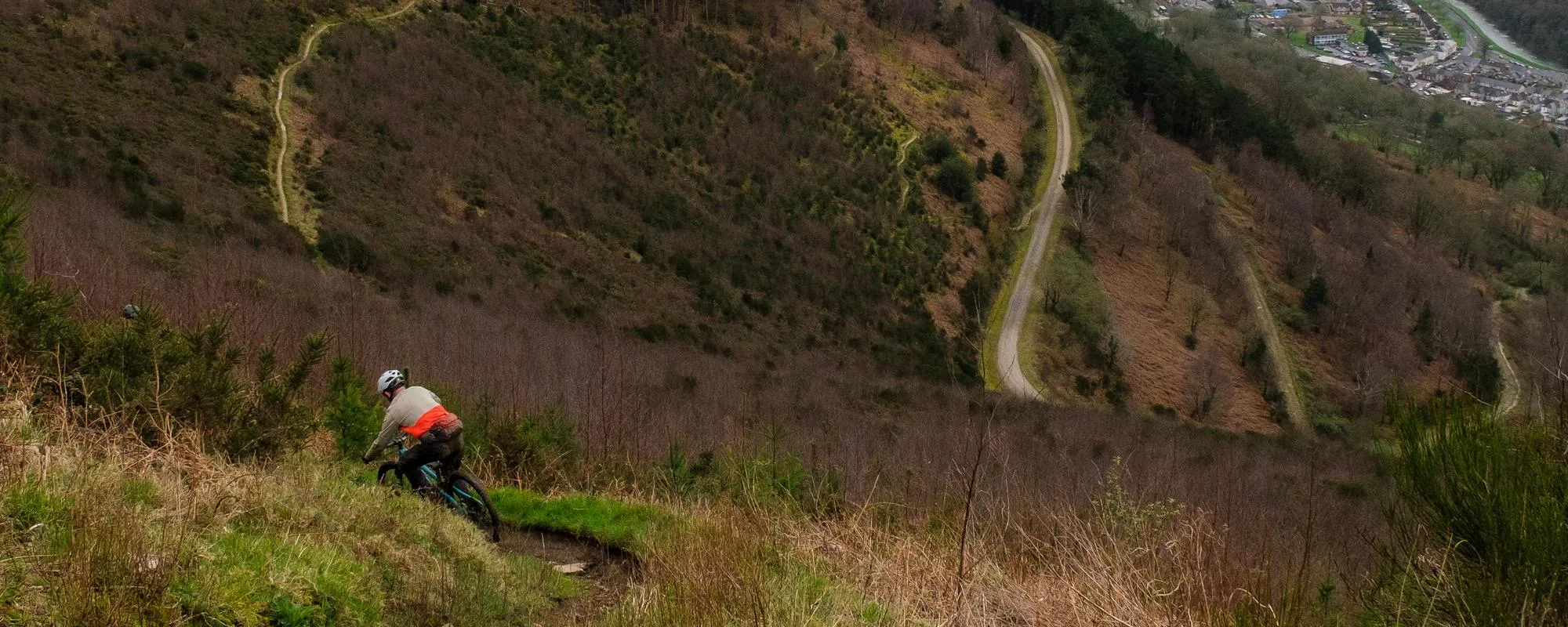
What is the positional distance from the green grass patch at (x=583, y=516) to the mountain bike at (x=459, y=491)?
719mm

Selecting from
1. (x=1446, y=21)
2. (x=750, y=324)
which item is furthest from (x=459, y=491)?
(x=1446, y=21)

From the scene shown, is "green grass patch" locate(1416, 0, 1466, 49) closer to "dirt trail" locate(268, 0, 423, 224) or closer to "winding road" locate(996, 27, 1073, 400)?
"winding road" locate(996, 27, 1073, 400)

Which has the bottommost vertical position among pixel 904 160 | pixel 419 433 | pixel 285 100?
pixel 904 160

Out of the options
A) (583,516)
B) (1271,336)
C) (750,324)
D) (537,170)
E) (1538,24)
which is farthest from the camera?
(1538,24)

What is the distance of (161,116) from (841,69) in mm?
40019

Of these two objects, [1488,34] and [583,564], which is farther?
[1488,34]

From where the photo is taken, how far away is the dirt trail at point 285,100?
32.0 metres

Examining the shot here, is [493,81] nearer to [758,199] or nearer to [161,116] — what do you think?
[758,199]

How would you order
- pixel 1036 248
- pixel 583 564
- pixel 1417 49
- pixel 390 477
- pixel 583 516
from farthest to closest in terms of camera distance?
1. pixel 1417 49
2. pixel 1036 248
3. pixel 583 516
4. pixel 390 477
5. pixel 583 564

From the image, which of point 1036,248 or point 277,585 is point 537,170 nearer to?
point 1036,248

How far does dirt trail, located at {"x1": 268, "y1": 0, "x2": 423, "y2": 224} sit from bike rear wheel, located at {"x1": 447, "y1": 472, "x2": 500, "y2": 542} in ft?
81.4

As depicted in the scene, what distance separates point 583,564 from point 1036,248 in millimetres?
50471

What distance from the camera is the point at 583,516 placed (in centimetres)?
895

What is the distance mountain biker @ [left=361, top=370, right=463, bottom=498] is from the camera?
7.99m
